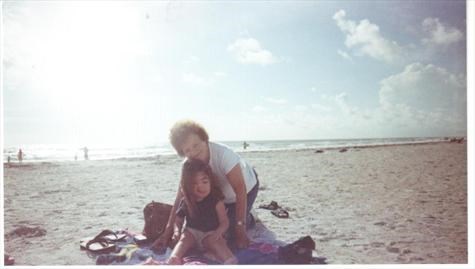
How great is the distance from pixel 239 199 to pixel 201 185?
260 millimetres

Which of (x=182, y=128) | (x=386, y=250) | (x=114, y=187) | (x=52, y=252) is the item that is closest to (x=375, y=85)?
(x=386, y=250)

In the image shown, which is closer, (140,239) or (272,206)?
(140,239)

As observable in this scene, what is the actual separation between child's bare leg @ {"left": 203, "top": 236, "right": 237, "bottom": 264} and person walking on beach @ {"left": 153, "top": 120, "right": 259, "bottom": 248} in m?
0.12

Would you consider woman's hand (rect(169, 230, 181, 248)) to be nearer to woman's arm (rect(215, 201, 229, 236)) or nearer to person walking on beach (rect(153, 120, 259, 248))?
person walking on beach (rect(153, 120, 259, 248))

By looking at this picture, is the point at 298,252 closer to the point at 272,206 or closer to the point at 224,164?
the point at 224,164

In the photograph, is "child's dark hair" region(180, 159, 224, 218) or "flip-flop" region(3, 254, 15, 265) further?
"flip-flop" region(3, 254, 15, 265)

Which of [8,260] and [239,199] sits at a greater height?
[239,199]

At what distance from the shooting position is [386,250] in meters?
2.72

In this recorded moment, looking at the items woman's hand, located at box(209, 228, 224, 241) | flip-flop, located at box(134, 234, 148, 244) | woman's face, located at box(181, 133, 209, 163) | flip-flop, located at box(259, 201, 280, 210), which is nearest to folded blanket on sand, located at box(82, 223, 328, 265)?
flip-flop, located at box(134, 234, 148, 244)

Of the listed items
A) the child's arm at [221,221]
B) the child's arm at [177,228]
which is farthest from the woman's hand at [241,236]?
the child's arm at [177,228]

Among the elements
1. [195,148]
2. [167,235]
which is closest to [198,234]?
[167,235]

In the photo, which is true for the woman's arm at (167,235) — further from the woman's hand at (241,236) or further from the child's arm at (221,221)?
the woman's hand at (241,236)

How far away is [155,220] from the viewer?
2.84 m

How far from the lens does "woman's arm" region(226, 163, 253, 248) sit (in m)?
2.61
